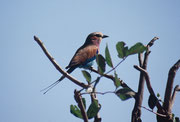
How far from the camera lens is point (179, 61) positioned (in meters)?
1.69

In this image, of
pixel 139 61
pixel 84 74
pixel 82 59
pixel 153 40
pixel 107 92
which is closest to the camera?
pixel 107 92

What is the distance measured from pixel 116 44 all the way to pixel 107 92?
0.35 m

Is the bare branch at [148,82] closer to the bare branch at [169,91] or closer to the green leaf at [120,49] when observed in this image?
the bare branch at [169,91]

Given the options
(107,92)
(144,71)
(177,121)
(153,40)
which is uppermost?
(153,40)

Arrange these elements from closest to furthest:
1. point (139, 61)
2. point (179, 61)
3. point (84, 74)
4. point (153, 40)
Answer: point (84, 74)
point (179, 61)
point (139, 61)
point (153, 40)

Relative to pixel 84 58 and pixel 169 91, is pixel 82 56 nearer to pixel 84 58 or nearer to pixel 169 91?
pixel 84 58

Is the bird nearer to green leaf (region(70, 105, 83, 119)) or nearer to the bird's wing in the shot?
the bird's wing

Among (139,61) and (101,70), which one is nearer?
(101,70)

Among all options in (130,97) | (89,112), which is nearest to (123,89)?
(130,97)

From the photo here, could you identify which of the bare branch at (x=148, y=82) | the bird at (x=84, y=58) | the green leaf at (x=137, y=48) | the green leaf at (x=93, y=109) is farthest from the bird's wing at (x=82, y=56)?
the green leaf at (x=137, y=48)

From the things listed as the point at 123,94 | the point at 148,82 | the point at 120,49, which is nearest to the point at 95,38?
the point at 148,82

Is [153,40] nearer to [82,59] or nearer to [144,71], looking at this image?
[144,71]

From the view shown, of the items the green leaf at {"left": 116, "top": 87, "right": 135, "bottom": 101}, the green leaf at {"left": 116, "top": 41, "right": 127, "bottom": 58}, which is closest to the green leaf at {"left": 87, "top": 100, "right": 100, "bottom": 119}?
the green leaf at {"left": 116, "top": 87, "right": 135, "bottom": 101}

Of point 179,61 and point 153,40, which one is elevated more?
point 153,40
